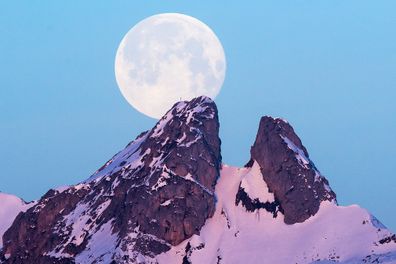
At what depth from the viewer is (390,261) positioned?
19750cm
